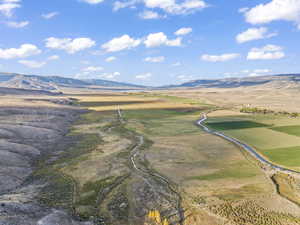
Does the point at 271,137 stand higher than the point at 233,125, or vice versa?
the point at 233,125

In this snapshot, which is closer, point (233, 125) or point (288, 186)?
point (288, 186)

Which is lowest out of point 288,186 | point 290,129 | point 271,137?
point 288,186

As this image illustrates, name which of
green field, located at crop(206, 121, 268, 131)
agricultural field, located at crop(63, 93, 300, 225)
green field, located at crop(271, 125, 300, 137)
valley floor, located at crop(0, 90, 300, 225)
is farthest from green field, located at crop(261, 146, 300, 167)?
green field, located at crop(206, 121, 268, 131)

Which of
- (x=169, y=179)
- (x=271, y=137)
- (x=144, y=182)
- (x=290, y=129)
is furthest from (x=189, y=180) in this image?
(x=290, y=129)

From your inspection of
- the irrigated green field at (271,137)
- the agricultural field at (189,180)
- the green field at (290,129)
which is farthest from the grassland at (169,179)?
the green field at (290,129)

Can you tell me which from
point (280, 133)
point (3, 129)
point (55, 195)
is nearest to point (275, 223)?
point (55, 195)

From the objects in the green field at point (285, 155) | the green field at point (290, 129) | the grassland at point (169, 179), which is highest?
the green field at point (290, 129)

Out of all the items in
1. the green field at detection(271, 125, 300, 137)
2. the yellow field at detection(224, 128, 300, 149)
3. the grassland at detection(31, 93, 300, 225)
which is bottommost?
the grassland at detection(31, 93, 300, 225)

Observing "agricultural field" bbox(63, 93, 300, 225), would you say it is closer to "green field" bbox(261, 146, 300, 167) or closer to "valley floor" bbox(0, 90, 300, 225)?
"valley floor" bbox(0, 90, 300, 225)

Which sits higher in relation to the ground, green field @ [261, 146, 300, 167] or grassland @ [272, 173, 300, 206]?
green field @ [261, 146, 300, 167]

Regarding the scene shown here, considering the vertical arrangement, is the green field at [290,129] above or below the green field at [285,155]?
above

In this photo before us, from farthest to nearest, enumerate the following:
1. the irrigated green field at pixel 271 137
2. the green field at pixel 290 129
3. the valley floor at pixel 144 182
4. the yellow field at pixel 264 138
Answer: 1. the green field at pixel 290 129
2. the yellow field at pixel 264 138
3. the irrigated green field at pixel 271 137
4. the valley floor at pixel 144 182

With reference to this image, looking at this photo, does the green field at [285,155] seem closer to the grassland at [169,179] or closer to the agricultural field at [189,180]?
the agricultural field at [189,180]

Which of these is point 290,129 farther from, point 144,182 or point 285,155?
point 144,182
